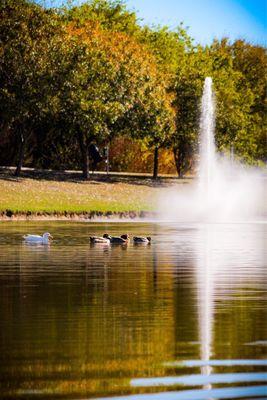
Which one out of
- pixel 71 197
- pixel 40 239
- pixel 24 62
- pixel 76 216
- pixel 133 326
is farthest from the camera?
pixel 24 62

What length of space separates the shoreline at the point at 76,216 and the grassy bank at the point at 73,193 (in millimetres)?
205

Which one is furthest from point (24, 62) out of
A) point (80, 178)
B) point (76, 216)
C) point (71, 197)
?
point (76, 216)

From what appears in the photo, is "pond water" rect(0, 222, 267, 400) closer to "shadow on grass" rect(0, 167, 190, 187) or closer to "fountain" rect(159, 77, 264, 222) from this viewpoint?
"fountain" rect(159, 77, 264, 222)

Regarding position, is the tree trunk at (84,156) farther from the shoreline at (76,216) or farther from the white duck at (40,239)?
the white duck at (40,239)

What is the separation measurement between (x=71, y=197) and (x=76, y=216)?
9217 millimetres

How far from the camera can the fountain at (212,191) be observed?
207 ft

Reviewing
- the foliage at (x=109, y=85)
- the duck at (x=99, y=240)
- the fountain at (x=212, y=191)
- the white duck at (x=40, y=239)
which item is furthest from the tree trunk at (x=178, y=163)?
the white duck at (x=40, y=239)

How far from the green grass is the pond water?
97.3 ft

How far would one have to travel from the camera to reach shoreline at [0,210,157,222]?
180ft

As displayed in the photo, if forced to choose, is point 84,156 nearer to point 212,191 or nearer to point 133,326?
point 212,191

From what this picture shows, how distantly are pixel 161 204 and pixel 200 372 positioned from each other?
2374 inches

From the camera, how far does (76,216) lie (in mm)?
58344

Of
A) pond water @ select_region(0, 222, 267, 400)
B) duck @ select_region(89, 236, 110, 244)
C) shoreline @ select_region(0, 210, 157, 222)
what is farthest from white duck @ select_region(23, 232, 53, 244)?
shoreline @ select_region(0, 210, 157, 222)

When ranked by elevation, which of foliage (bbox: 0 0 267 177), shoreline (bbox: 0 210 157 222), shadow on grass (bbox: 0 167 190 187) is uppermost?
foliage (bbox: 0 0 267 177)
